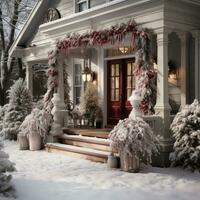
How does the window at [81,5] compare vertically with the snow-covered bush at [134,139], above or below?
above

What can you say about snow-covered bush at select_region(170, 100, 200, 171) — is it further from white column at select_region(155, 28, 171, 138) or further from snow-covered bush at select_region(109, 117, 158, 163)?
snow-covered bush at select_region(109, 117, 158, 163)

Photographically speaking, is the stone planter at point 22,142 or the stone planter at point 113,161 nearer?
the stone planter at point 113,161

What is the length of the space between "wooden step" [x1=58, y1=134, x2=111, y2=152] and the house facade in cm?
155

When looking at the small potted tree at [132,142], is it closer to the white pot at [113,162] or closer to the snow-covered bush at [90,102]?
the white pot at [113,162]

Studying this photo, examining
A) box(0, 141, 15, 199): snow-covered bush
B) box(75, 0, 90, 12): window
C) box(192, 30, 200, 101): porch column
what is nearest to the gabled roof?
box(75, 0, 90, 12): window

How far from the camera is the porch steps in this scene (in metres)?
9.41

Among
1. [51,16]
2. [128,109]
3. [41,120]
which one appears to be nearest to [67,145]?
[41,120]

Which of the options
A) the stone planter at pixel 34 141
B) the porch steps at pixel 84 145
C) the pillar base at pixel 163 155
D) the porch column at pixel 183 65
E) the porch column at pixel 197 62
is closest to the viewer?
the pillar base at pixel 163 155

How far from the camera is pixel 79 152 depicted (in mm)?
9867

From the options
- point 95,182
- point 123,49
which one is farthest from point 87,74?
point 95,182

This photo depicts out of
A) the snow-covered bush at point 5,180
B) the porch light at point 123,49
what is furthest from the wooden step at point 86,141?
the snow-covered bush at point 5,180

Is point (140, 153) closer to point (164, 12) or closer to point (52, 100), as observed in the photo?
point (164, 12)

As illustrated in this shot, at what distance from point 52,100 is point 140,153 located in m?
4.19

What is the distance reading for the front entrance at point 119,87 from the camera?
1191 centimetres
